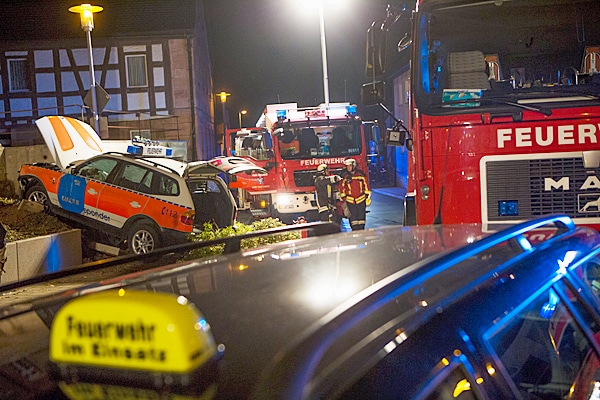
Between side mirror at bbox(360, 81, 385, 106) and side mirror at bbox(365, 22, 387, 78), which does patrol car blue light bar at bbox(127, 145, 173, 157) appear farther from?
side mirror at bbox(365, 22, 387, 78)

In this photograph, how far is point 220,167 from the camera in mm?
14422

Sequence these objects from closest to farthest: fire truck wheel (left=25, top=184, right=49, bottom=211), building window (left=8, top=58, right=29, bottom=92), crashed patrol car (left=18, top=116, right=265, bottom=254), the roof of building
→ 1. crashed patrol car (left=18, top=116, right=265, bottom=254)
2. fire truck wheel (left=25, top=184, right=49, bottom=211)
3. building window (left=8, top=58, right=29, bottom=92)
4. the roof of building

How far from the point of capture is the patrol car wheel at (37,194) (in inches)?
527

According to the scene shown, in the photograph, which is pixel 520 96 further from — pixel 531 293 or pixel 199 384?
pixel 199 384

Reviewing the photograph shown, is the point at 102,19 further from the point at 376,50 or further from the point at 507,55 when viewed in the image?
the point at 507,55

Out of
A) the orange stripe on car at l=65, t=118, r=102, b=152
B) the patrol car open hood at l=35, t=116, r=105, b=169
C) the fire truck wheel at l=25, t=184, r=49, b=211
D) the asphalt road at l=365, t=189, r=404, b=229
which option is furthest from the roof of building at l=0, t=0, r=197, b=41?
the fire truck wheel at l=25, t=184, r=49, b=211

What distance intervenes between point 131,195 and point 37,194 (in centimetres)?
204

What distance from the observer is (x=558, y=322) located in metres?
2.67

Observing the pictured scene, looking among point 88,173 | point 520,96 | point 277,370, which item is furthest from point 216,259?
point 88,173

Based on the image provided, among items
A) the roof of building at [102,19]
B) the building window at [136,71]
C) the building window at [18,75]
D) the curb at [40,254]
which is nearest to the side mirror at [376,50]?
the curb at [40,254]

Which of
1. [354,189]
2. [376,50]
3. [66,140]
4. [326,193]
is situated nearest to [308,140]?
[326,193]

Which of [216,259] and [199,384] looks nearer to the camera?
[199,384]

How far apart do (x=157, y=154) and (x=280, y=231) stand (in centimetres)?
1175

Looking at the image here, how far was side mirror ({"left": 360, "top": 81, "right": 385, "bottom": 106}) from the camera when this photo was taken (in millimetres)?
7954
